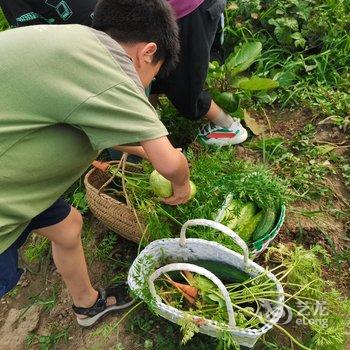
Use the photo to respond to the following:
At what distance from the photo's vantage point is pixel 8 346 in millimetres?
2734

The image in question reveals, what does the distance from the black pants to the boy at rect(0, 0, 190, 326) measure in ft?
2.38

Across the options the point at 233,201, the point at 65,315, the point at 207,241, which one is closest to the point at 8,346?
the point at 65,315

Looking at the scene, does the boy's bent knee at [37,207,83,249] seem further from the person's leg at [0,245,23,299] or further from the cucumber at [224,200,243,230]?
the cucumber at [224,200,243,230]

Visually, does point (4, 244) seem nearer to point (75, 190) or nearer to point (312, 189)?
point (75, 190)

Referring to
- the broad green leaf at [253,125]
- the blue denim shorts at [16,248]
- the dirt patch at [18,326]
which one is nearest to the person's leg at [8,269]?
the blue denim shorts at [16,248]

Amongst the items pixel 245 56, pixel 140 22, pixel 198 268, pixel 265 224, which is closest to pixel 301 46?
pixel 245 56

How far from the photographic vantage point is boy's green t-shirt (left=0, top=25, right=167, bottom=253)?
5.04ft

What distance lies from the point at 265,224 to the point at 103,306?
1035mm

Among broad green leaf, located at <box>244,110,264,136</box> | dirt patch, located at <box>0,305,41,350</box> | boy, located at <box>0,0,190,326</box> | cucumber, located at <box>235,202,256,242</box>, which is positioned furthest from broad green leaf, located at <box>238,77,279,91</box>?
dirt patch, located at <box>0,305,41,350</box>

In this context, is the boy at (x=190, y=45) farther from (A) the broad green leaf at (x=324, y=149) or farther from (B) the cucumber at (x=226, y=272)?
(B) the cucumber at (x=226, y=272)

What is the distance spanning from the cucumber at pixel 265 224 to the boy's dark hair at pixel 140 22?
1.06 metres

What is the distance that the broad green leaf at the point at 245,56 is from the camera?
11.8 feet

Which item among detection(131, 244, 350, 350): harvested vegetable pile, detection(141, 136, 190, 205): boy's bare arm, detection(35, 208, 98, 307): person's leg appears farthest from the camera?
detection(35, 208, 98, 307): person's leg

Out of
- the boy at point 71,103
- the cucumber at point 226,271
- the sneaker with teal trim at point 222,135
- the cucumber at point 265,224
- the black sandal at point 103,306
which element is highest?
the boy at point 71,103
